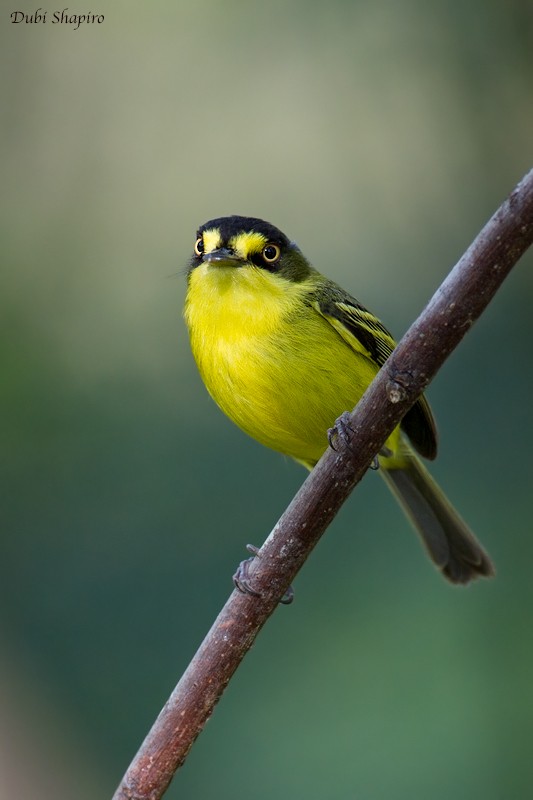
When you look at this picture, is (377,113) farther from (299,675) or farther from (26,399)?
(299,675)

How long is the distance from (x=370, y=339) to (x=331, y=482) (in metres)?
1.28

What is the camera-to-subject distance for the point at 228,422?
4988mm

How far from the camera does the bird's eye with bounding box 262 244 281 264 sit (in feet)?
11.8

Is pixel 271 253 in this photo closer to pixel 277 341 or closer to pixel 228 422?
pixel 277 341

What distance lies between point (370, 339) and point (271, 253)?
1.65 ft

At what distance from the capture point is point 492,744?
378 centimetres

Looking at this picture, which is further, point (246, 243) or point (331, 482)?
point (246, 243)

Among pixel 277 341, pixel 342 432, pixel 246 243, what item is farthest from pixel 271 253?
pixel 342 432

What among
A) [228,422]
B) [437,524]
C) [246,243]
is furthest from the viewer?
[228,422]

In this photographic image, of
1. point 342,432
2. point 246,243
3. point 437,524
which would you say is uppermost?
point 246,243

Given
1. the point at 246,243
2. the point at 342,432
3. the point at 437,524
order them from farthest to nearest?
the point at 437,524 < the point at 246,243 < the point at 342,432

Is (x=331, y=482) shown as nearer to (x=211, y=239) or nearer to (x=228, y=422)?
(x=211, y=239)

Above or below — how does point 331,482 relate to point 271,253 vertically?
below

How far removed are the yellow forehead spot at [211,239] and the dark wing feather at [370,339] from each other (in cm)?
43
